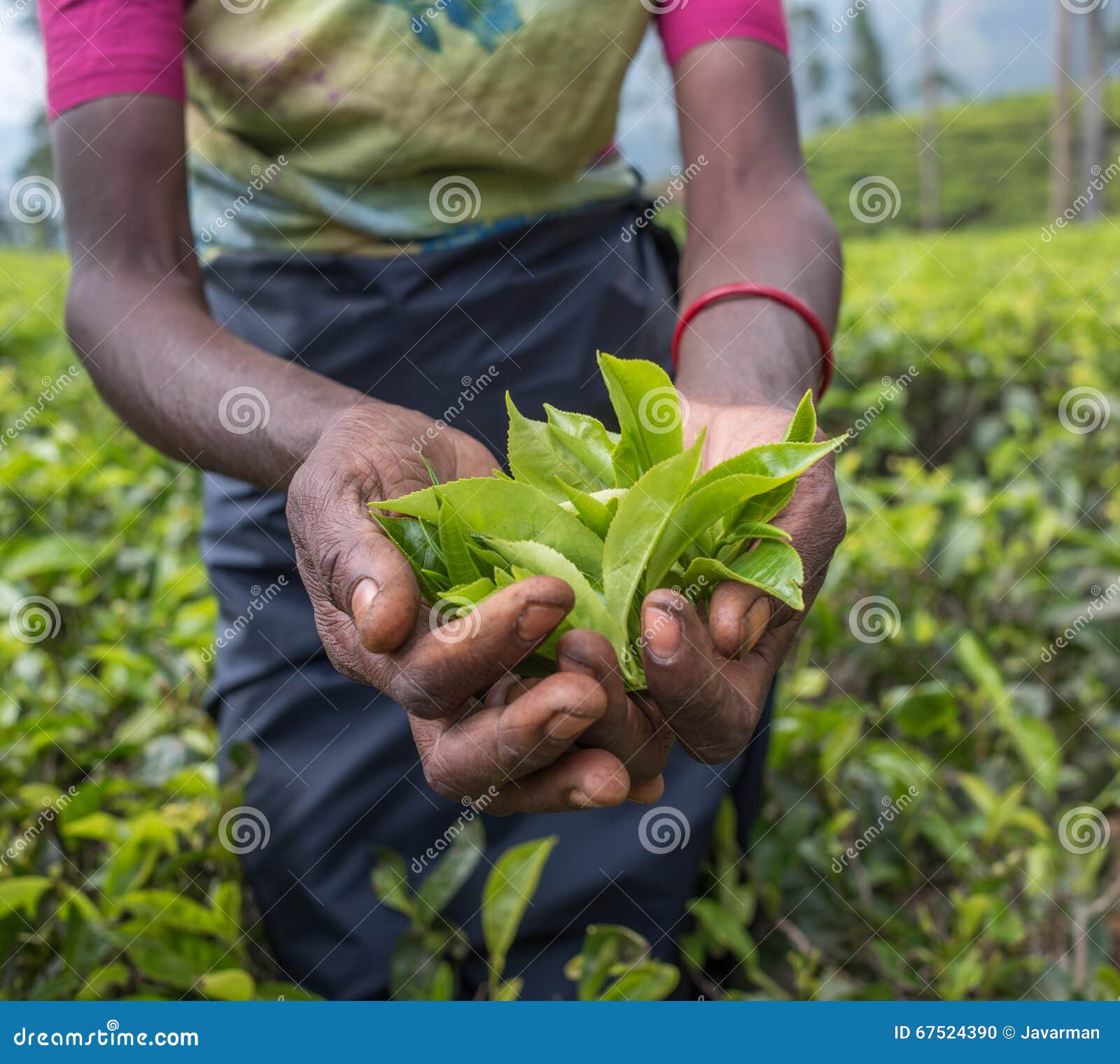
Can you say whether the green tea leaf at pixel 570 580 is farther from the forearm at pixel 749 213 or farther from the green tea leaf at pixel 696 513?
the forearm at pixel 749 213

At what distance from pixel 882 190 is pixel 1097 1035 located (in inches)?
50.3

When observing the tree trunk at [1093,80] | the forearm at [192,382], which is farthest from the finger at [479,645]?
the tree trunk at [1093,80]

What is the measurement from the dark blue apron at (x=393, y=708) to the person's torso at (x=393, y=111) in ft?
0.18

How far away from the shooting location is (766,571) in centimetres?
85

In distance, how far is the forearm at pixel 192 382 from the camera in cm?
111

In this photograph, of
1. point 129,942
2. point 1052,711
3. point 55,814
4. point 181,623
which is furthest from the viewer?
point 1052,711

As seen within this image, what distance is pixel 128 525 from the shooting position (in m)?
2.08

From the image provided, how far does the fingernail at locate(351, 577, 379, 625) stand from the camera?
0.81 metres

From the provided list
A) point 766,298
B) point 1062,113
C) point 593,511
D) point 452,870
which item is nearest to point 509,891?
point 452,870

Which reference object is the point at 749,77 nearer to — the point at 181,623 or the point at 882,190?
the point at 882,190

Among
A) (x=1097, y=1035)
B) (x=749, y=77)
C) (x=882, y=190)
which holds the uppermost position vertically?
(x=749, y=77)

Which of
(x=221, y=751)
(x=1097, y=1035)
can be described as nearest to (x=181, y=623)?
(x=221, y=751)

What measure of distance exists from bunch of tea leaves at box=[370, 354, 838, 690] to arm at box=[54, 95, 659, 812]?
5cm

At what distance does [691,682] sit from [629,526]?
140 millimetres
